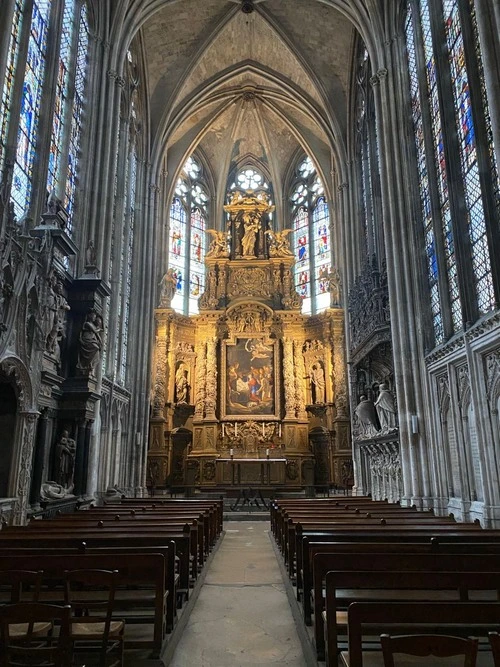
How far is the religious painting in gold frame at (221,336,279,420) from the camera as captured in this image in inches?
967

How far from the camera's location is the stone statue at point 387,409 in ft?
50.3

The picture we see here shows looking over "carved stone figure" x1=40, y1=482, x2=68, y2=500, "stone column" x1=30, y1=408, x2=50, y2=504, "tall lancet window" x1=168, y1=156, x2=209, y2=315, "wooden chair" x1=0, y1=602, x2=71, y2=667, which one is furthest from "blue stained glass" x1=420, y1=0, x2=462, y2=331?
"tall lancet window" x1=168, y1=156, x2=209, y2=315

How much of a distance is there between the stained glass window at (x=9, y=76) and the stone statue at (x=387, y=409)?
11.8m

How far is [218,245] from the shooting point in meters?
27.4

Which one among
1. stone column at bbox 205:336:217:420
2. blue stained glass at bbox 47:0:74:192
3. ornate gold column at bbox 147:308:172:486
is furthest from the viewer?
stone column at bbox 205:336:217:420

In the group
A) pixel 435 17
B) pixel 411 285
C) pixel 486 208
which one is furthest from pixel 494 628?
pixel 435 17

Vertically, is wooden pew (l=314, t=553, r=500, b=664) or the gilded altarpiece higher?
the gilded altarpiece

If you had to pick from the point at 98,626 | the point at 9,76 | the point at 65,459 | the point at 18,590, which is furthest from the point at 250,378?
the point at 18,590

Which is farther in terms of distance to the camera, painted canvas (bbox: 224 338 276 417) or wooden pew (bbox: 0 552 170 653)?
painted canvas (bbox: 224 338 276 417)

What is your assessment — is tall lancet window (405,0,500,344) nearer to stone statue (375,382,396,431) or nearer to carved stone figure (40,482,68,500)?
stone statue (375,382,396,431)

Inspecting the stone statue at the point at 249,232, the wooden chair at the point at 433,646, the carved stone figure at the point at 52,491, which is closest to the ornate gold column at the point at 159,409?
the stone statue at the point at 249,232

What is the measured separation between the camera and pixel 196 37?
942 inches

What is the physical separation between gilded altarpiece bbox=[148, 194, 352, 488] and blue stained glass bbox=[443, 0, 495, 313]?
44.1ft

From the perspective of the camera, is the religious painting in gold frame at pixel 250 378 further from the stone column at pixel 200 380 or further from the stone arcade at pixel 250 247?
the stone column at pixel 200 380
